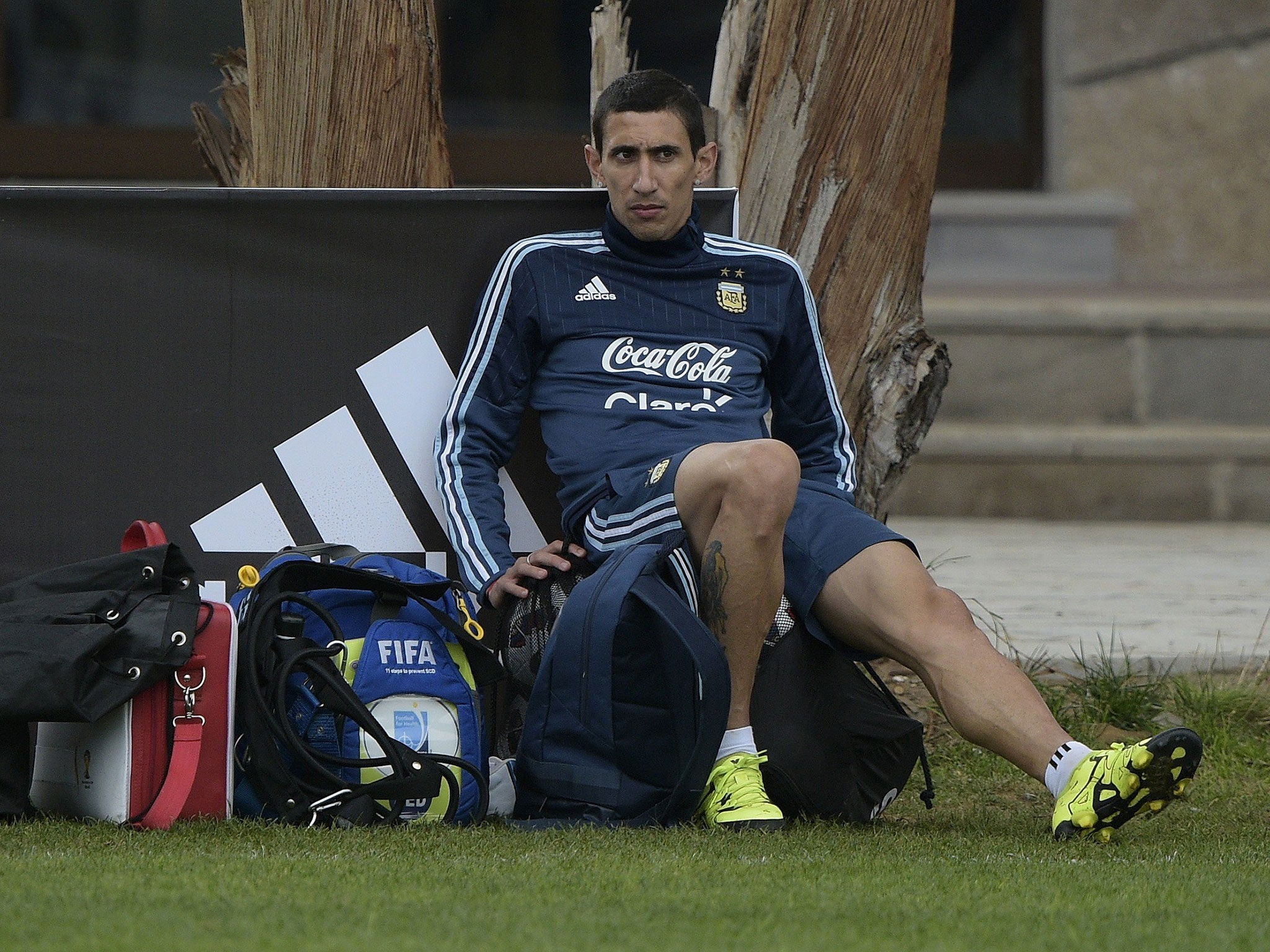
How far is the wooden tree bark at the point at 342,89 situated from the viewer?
370cm

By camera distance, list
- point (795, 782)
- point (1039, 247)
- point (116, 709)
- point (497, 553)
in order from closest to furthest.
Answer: point (116, 709)
point (795, 782)
point (497, 553)
point (1039, 247)

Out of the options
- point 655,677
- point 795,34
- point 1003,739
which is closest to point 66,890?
point 655,677

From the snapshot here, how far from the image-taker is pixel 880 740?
305 centimetres

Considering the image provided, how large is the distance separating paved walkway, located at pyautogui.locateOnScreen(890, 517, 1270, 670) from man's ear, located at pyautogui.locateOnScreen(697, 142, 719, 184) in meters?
1.43

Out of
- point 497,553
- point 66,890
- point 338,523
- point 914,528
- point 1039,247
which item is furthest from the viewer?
point 1039,247

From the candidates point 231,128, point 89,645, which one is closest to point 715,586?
point 89,645

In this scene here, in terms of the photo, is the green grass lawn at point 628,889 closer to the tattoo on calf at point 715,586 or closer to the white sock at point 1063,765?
the white sock at point 1063,765

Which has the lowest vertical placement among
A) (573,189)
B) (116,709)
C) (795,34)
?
(116,709)

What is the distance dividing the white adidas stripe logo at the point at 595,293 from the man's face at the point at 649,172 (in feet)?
0.42

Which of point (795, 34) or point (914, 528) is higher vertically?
point (795, 34)

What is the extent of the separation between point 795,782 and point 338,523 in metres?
1.16

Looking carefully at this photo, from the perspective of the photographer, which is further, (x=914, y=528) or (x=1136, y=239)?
(x=1136, y=239)

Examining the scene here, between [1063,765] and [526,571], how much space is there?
101cm

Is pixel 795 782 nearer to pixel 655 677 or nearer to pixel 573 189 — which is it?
pixel 655 677
